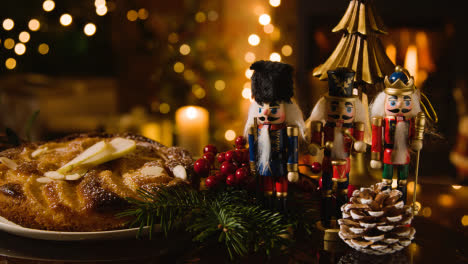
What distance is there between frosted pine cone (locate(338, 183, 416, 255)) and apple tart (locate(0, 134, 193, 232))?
1.04 ft

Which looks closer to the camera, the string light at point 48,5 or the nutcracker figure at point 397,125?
the nutcracker figure at point 397,125

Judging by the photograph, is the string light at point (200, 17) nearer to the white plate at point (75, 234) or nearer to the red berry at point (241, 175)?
the red berry at point (241, 175)

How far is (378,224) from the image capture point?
0.61 meters

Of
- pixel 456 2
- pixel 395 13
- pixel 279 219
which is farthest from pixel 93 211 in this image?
pixel 456 2

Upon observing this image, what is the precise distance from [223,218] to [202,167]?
165mm

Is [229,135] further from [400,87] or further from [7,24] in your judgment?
[400,87]

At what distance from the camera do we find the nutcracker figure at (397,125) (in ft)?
2.16

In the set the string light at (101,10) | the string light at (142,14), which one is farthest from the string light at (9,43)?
the string light at (142,14)

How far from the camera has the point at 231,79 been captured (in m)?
2.53

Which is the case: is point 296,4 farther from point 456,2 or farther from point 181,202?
point 181,202

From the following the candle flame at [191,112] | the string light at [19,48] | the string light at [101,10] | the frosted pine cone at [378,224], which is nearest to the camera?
the frosted pine cone at [378,224]

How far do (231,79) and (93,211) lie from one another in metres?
1.94

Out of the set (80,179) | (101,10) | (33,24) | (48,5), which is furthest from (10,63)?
(80,179)

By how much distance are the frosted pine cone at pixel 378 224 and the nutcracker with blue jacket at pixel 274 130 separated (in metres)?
Answer: 0.11
